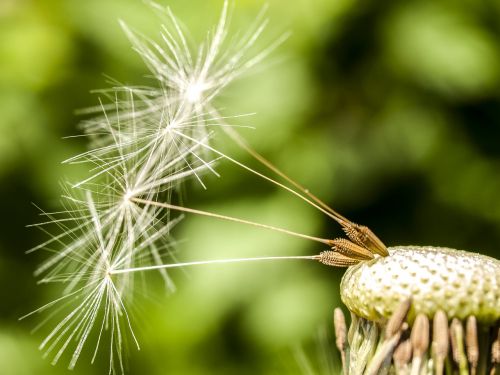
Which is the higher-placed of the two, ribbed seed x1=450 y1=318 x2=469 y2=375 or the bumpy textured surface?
the bumpy textured surface

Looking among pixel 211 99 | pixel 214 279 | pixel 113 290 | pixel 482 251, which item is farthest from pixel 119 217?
pixel 482 251

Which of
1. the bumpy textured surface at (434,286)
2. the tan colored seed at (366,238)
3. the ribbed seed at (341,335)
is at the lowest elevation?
the ribbed seed at (341,335)

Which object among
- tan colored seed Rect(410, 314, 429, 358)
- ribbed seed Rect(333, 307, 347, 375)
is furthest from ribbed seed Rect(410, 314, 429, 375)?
ribbed seed Rect(333, 307, 347, 375)

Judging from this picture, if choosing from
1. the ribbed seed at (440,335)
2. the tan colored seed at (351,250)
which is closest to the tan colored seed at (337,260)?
the tan colored seed at (351,250)

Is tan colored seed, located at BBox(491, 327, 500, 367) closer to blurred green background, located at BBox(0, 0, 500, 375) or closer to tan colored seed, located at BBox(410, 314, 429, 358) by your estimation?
tan colored seed, located at BBox(410, 314, 429, 358)

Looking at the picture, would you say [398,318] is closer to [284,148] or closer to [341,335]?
[341,335]

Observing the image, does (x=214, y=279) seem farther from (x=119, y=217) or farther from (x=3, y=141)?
(x=119, y=217)

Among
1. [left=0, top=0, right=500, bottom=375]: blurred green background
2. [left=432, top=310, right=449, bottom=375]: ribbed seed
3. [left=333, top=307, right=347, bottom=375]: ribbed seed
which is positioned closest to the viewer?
[left=432, top=310, right=449, bottom=375]: ribbed seed

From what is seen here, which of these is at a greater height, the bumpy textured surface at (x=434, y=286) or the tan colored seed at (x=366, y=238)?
the tan colored seed at (x=366, y=238)

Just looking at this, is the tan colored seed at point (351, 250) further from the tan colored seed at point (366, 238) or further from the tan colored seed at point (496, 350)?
the tan colored seed at point (496, 350)
